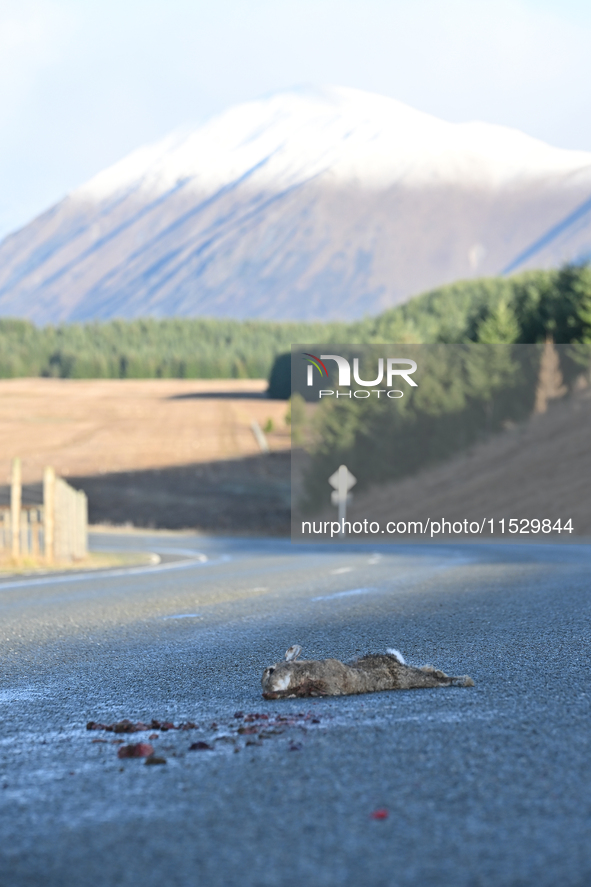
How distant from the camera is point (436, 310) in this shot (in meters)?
181

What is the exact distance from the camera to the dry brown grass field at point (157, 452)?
64500mm

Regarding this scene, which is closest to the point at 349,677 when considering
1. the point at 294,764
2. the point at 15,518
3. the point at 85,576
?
the point at 294,764

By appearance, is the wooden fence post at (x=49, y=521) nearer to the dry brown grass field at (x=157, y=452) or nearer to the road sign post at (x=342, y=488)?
the road sign post at (x=342, y=488)

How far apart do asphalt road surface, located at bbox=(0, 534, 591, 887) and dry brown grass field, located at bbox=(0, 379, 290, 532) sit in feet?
154

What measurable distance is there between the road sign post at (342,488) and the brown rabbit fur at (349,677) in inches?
1704

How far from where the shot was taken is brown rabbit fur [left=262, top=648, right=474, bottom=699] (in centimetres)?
645

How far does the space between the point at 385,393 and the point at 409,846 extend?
56.7 metres

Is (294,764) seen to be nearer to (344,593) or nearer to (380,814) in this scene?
(380,814)

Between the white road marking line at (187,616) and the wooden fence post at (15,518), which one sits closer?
the white road marking line at (187,616)

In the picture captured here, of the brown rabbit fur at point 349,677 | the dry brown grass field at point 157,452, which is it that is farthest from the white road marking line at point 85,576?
the dry brown grass field at point 157,452

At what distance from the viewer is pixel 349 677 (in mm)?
6605

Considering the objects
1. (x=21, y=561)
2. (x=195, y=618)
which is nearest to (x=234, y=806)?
(x=195, y=618)

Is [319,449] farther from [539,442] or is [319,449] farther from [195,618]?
[195,618]

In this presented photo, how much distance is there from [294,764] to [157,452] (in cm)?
8252
